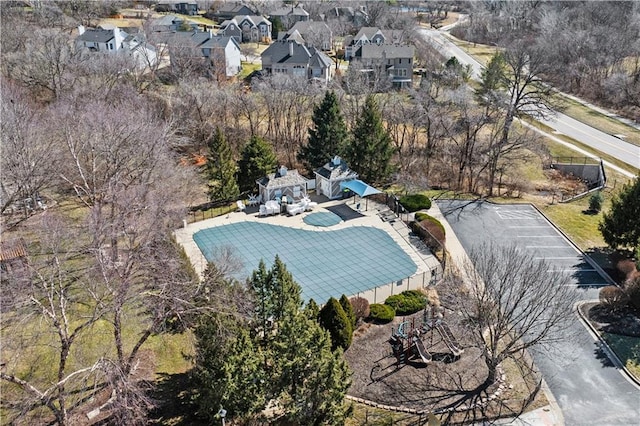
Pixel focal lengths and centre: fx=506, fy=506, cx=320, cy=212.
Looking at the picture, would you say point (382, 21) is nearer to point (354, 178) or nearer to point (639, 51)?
point (639, 51)

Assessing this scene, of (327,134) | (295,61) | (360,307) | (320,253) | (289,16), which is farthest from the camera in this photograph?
(289,16)

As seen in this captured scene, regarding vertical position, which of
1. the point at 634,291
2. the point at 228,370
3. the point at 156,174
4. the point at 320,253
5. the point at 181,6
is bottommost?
the point at 320,253

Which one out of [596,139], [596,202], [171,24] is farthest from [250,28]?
[596,202]

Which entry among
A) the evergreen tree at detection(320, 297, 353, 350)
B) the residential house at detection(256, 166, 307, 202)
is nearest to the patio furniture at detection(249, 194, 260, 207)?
the residential house at detection(256, 166, 307, 202)

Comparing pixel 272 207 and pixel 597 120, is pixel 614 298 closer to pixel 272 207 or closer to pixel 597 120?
pixel 272 207

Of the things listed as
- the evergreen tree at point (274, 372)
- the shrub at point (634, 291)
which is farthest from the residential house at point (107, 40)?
the shrub at point (634, 291)

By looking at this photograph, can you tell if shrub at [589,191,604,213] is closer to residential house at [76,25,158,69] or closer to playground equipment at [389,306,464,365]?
playground equipment at [389,306,464,365]

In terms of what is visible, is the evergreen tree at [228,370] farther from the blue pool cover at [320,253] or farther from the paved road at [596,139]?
the paved road at [596,139]

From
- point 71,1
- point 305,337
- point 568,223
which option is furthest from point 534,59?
point 71,1
